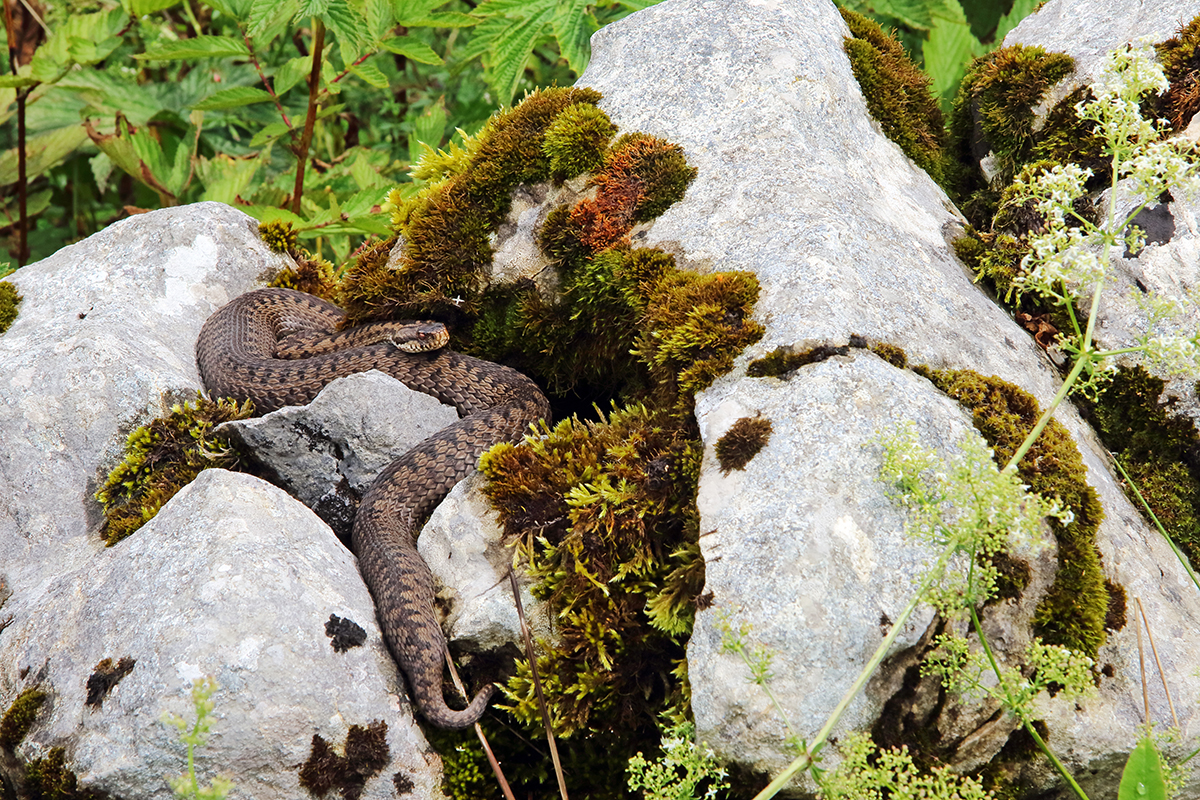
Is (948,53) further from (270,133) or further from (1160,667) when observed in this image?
(270,133)

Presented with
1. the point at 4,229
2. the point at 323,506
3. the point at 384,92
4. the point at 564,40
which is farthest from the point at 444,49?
the point at 323,506

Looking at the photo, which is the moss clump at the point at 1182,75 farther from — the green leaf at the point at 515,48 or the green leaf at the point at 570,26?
the green leaf at the point at 515,48

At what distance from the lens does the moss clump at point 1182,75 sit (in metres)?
5.61

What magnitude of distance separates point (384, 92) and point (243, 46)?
3.58 m

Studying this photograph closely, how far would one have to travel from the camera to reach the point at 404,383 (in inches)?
242

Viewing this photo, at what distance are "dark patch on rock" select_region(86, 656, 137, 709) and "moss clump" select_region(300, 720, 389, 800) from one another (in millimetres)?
977

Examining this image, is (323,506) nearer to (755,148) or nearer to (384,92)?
(755,148)

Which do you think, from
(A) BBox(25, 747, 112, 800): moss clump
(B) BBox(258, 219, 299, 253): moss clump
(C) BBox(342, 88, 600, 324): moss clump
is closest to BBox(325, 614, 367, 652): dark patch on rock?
(A) BBox(25, 747, 112, 800): moss clump

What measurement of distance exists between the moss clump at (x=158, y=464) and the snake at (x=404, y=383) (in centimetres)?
→ 55

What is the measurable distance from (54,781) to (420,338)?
338 cm

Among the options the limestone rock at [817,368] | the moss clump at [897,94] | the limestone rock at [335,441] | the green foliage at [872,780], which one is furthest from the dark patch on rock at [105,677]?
the moss clump at [897,94]

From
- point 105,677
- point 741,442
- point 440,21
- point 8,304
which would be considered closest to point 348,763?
point 105,677

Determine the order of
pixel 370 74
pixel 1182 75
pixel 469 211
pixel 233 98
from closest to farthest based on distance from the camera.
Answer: pixel 1182 75 → pixel 469 211 → pixel 370 74 → pixel 233 98

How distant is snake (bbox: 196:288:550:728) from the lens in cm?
452
